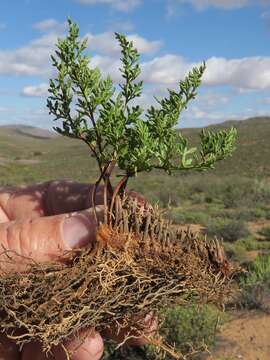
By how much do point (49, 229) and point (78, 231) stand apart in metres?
0.17

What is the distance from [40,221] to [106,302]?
610 millimetres

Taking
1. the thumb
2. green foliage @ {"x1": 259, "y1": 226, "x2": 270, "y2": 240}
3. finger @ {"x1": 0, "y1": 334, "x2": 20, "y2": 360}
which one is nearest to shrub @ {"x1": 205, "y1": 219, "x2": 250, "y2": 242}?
green foliage @ {"x1": 259, "y1": 226, "x2": 270, "y2": 240}

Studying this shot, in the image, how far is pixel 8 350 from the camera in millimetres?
3227

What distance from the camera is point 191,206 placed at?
79.0 ft

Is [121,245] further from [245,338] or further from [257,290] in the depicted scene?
[257,290]

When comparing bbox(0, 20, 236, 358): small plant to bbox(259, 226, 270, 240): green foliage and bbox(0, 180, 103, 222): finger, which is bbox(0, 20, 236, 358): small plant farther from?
bbox(259, 226, 270, 240): green foliage

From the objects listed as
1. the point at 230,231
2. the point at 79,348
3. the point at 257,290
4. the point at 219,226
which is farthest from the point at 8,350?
the point at 219,226

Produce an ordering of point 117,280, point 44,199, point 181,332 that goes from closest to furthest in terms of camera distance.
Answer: point 117,280
point 44,199
point 181,332

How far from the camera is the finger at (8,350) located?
3109 mm

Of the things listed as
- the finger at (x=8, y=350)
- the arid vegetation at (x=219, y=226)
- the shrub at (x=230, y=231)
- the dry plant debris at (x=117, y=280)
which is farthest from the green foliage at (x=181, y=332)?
the shrub at (x=230, y=231)

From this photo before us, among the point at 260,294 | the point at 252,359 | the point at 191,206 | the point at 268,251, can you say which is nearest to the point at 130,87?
the point at 252,359

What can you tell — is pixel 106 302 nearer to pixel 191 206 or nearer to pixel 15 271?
pixel 15 271

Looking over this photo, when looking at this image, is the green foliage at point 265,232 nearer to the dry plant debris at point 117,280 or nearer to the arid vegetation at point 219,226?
the arid vegetation at point 219,226

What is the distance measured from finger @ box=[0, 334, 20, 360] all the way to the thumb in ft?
2.16
